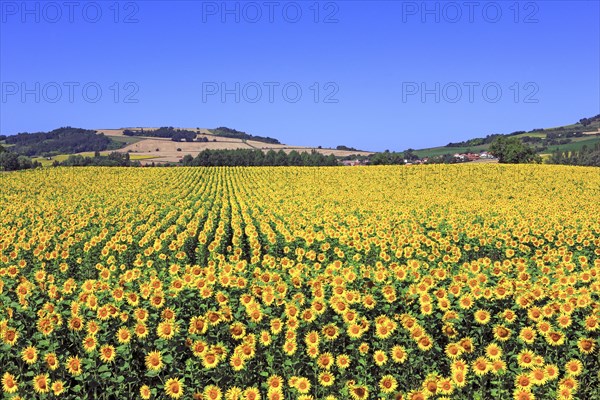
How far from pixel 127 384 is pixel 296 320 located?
2.57m

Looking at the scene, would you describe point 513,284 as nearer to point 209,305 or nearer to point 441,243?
point 209,305

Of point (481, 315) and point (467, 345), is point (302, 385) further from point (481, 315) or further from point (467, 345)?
point (481, 315)

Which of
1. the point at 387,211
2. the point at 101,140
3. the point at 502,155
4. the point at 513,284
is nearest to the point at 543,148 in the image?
the point at 502,155

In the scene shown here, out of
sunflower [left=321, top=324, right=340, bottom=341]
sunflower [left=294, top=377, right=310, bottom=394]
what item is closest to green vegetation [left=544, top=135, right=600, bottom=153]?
sunflower [left=321, top=324, right=340, bottom=341]

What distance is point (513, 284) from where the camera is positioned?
8695 mm

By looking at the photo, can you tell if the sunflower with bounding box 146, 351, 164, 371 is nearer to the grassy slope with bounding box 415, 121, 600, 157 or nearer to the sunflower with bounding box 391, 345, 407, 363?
the sunflower with bounding box 391, 345, 407, 363

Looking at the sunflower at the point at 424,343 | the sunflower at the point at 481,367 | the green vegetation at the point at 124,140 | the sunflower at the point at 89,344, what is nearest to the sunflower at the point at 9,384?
the sunflower at the point at 89,344

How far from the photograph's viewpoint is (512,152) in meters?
87.6

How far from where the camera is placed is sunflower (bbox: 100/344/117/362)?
6.41 meters

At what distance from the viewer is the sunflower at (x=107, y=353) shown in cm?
641

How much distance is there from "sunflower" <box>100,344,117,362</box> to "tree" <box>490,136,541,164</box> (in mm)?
91578

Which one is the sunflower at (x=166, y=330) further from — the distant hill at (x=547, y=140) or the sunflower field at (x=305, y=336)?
the distant hill at (x=547, y=140)

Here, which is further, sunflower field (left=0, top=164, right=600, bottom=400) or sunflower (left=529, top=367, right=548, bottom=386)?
sunflower field (left=0, top=164, right=600, bottom=400)

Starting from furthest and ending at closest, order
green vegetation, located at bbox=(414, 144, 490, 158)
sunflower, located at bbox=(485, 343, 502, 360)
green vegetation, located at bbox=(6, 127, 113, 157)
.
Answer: green vegetation, located at bbox=(6, 127, 113, 157) → green vegetation, located at bbox=(414, 144, 490, 158) → sunflower, located at bbox=(485, 343, 502, 360)
